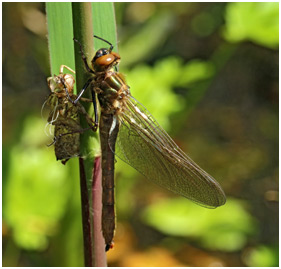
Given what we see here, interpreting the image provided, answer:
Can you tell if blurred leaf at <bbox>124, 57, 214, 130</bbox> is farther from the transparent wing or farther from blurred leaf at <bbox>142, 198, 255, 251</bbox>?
the transparent wing

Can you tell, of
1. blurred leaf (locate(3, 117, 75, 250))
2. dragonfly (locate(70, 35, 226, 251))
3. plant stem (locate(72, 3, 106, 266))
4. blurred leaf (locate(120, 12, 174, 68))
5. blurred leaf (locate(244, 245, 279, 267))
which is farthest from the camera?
blurred leaf (locate(120, 12, 174, 68))

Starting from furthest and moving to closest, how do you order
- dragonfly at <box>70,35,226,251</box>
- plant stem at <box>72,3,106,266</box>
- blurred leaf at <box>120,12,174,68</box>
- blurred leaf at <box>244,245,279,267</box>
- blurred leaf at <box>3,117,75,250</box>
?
blurred leaf at <box>120,12,174,68</box> < blurred leaf at <box>244,245,279,267</box> < blurred leaf at <box>3,117,75,250</box> < dragonfly at <box>70,35,226,251</box> < plant stem at <box>72,3,106,266</box>

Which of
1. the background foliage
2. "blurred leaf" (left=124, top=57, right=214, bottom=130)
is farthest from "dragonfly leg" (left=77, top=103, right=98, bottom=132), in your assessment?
"blurred leaf" (left=124, top=57, right=214, bottom=130)

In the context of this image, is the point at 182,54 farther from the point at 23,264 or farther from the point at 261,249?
the point at 23,264

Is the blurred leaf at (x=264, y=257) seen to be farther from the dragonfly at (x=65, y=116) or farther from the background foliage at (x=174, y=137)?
the dragonfly at (x=65, y=116)

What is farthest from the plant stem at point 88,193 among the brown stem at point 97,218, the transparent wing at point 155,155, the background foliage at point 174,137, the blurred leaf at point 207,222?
the blurred leaf at point 207,222

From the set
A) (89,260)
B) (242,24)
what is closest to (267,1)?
(242,24)
